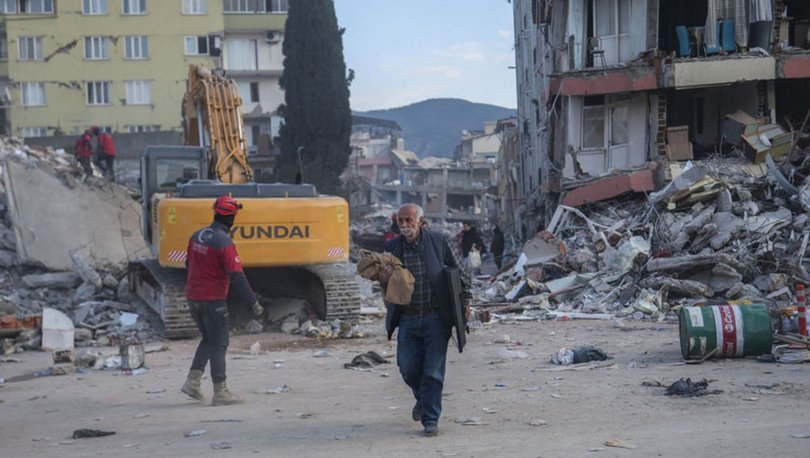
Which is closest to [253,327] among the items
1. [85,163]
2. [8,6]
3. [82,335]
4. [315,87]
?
[82,335]

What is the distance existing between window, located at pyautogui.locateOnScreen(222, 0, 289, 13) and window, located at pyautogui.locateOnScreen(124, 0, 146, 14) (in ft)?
13.8

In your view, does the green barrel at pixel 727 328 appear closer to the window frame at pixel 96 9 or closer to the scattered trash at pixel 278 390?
the scattered trash at pixel 278 390

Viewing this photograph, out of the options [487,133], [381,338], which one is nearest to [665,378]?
[381,338]

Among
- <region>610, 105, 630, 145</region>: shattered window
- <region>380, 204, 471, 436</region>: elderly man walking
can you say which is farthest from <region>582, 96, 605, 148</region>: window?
<region>380, 204, 471, 436</region>: elderly man walking

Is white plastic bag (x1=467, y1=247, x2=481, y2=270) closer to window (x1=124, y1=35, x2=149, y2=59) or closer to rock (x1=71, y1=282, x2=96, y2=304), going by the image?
rock (x1=71, y1=282, x2=96, y2=304)

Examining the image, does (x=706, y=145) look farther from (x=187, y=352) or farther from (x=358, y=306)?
(x=187, y=352)

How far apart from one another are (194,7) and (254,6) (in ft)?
11.0

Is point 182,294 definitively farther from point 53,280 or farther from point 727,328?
point 727,328

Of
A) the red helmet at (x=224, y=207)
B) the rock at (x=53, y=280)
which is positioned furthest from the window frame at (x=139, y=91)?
the red helmet at (x=224, y=207)

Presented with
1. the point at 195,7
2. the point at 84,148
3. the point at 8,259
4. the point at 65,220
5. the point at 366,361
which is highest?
the point at 195,7

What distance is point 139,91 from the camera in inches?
2286

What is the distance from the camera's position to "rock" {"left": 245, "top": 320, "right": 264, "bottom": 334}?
16422 mm

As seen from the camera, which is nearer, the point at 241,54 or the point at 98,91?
the point at 98,91

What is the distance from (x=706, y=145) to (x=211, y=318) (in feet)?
70.7
